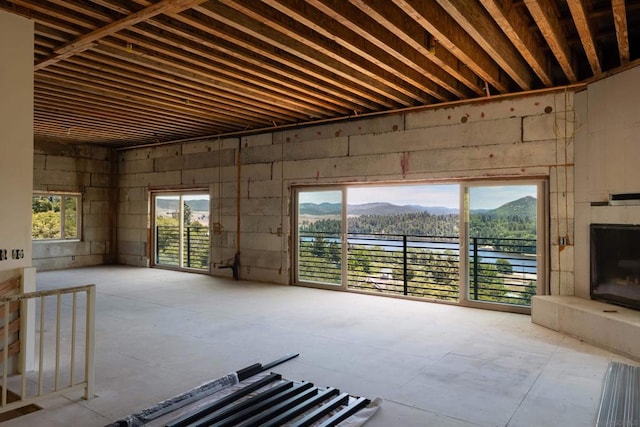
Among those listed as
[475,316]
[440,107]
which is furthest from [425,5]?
[475,316]

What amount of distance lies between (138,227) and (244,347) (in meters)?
7.04

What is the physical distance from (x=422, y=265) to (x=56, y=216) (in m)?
8.29

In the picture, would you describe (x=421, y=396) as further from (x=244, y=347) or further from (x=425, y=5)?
(x=425, y=5)

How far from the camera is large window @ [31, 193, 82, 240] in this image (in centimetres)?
926

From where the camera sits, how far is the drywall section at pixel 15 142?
128 inches

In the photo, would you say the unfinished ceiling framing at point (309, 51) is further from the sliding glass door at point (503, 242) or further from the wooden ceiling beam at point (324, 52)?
the sliding glass door at point (503, 242)

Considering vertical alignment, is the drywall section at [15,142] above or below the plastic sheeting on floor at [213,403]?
above

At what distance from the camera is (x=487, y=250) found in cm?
564

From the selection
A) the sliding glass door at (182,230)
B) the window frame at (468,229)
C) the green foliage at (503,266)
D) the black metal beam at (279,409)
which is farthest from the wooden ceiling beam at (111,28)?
the sliding glass door at (182,230)

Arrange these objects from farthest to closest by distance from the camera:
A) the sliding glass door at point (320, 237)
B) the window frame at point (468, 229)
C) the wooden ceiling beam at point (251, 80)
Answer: the sliding glass door at point (320, 237), the window frame at point (468, 229), the wooden ceiling beam at point (251, 80)

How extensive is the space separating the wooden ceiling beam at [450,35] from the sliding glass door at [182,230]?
6.11 metres

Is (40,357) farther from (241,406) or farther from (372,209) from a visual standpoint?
(372,209)

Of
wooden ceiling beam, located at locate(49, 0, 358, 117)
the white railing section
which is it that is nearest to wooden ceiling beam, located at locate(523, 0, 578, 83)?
wooden ceiling beam, located at locate(49, 0, 358, 117)

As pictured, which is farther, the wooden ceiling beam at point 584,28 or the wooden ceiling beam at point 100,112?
the wooden ceiling beam at point 100,112
